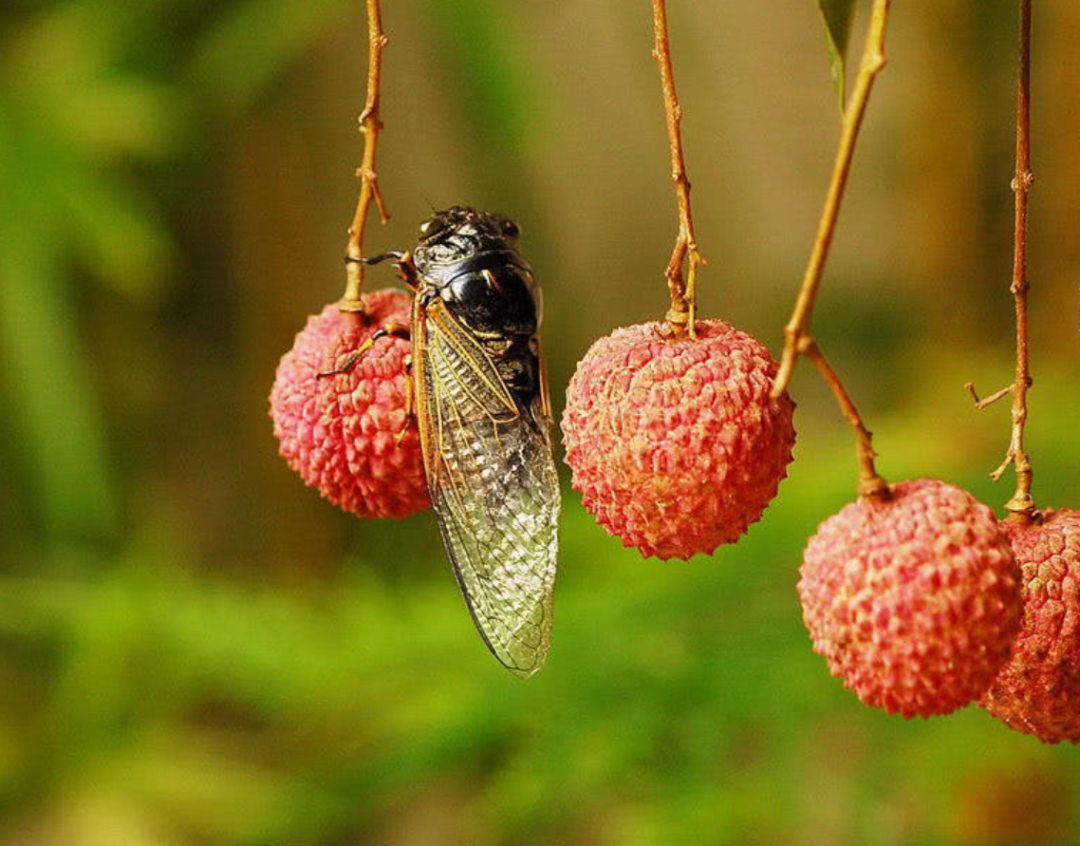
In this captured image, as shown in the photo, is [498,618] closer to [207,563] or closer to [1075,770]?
[1075,770]

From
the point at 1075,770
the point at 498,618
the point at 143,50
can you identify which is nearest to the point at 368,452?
the point at 498,618

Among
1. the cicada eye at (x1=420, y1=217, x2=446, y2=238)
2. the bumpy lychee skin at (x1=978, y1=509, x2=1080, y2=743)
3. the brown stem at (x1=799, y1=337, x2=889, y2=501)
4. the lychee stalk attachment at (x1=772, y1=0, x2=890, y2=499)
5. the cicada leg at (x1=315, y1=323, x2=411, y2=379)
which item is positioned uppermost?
the cicada eye at (x1=420, y1=217, x2=446, y2=238)

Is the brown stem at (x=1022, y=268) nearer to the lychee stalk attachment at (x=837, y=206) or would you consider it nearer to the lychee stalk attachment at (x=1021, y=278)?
the lychee stalk attachment at (x=1021, y=278)

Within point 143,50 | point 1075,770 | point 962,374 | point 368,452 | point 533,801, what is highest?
point 143,50

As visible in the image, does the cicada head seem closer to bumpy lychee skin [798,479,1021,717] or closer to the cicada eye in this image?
the cicada eye

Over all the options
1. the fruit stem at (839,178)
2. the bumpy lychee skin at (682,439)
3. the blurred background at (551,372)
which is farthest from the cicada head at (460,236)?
the blurred background at (551,372)

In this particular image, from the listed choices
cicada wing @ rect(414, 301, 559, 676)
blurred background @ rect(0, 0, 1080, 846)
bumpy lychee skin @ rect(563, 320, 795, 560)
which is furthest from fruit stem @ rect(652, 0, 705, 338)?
blurred background @ rect(0, 0, 1080, 846)

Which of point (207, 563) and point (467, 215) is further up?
point (207, 563)
